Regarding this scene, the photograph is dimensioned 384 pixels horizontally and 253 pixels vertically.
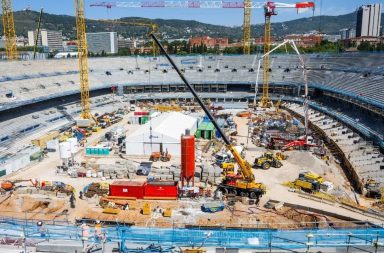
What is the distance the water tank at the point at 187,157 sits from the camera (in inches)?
1125

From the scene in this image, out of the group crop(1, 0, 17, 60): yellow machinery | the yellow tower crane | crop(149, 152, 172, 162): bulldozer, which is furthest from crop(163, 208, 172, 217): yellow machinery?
crop(1, 0, 17, 60): yellow machinery

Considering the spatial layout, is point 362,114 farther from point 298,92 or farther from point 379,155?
point 298,92

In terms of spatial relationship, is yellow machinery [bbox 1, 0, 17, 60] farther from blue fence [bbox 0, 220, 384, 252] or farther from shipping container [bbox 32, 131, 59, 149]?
blue fence [bbox 0, 220, 384, 252]

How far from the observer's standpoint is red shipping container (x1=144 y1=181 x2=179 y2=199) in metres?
28.1

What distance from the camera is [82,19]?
167ft

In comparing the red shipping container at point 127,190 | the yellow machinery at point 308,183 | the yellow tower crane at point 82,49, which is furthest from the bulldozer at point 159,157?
the yellow tower crane at point 82,49

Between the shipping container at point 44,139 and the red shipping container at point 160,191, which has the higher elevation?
the shipping container at point 44,139

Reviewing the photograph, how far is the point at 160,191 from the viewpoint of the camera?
92.6 feet

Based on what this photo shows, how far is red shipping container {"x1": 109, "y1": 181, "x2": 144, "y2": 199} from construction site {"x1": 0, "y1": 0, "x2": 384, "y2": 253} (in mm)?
83

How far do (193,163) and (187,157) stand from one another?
848 mm

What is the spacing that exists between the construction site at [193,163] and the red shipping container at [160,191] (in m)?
0.08

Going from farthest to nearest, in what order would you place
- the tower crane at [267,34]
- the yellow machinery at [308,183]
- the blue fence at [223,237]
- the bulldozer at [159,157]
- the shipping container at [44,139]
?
1. the tower crane at [267,34]
2. the shipping container at [44,139]
3. the bulldozer at [159,157]
4. the yellow machinery at [308,183]
5. the blue fence at [223,237]

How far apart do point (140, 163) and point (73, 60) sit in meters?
50.5

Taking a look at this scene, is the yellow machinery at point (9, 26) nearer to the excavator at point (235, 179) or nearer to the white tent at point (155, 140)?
the white tent at point (155, 140)
